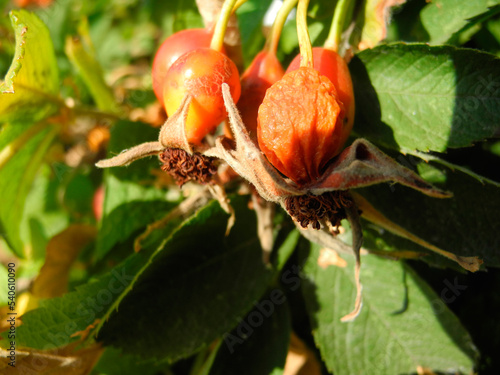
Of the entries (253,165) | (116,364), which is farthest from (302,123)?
(116,364)

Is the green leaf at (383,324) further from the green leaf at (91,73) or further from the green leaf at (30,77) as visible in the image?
the green leaf at (91,73)

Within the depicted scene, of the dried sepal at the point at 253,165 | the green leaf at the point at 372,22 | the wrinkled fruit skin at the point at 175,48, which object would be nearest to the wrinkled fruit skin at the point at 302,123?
the dried sepal at the point at 253,165

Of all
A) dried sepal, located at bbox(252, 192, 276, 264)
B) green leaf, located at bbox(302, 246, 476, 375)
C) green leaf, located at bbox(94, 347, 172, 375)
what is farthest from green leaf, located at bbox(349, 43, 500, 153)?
green leaf, located at bbox(94, 347, 172, 375)

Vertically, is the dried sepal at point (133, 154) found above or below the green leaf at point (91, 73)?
above

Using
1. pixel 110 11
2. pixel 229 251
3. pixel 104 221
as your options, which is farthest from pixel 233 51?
pixel 110 11

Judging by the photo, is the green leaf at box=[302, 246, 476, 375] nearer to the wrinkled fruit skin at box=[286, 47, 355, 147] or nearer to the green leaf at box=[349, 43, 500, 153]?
the green leaf at box=[349, 43, 500, 153]

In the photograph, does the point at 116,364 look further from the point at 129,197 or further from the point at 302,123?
the point at 302,123
